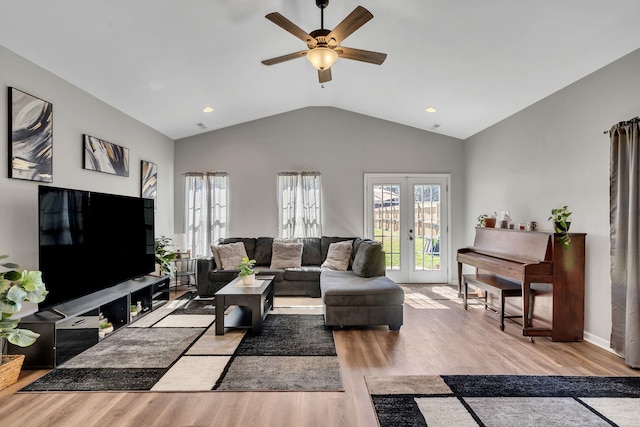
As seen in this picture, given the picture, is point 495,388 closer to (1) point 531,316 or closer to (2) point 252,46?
(1) point 531,316

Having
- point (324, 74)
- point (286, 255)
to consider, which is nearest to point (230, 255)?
point (286, 255)

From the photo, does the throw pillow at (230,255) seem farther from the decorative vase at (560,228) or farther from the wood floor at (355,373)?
the decorative vase at (560,228)

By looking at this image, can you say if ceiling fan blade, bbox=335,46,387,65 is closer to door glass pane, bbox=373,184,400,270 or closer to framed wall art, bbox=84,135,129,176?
framed wall art, bbox=84,135,129,176

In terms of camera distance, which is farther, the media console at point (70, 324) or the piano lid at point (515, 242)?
the piano lid at point (515, 242)

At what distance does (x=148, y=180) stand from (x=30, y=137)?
228 centimetres

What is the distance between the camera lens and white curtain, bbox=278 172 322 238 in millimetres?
6211

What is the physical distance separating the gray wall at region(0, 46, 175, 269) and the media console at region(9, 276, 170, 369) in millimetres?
414

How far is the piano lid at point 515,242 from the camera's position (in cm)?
353

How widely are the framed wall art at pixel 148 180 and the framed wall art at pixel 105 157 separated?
1.40 feet

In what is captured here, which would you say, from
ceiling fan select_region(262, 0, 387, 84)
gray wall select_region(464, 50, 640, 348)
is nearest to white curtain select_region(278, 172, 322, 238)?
gray wall select_region(464, 50, 640, 348)

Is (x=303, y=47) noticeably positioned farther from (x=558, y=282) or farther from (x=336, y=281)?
(x=558, y=282)

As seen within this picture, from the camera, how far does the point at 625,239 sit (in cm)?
292

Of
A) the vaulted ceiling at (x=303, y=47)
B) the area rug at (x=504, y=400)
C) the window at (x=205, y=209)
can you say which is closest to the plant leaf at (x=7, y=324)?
the vaulted ceiling at (x=303, y=47)

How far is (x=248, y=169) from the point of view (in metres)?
6.28
